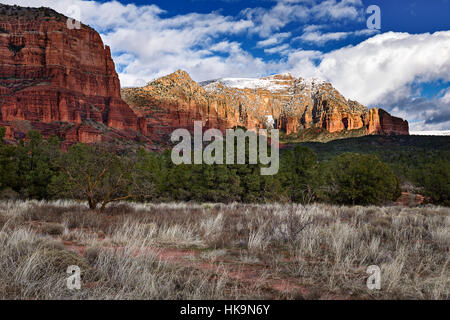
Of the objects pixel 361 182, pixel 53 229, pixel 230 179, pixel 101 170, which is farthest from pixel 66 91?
pixel 53 229

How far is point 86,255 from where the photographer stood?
14.6 ft

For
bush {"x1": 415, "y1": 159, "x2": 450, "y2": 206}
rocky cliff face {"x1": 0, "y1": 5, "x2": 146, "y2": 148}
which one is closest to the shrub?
bush {"x1": 415, "y1": 159, "x2": 450, "y2": 206}

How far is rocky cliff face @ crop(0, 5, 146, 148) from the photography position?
10031 cm

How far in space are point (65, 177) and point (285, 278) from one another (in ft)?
66.2

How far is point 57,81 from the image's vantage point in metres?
114

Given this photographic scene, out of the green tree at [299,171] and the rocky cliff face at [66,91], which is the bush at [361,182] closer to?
the green tree at [299,171]

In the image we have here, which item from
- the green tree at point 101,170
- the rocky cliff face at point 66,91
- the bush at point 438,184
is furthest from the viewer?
the rocky cliff face at point 66,91

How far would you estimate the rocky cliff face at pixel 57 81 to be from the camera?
100 meters

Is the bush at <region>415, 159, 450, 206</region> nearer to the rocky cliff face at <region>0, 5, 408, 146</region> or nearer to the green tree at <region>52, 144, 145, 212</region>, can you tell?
the green tree at <region>52, 144, 145, 212</region>

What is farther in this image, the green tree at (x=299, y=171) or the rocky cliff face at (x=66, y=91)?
the rocky cliff face at (x=66, y=91)

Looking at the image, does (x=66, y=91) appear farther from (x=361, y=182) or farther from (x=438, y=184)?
(x=438, y=184)

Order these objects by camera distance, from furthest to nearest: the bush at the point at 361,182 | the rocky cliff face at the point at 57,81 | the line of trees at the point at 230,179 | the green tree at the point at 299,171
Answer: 1. the rocky cliff face at the point at 57,81
2. the green tree at the point at 299,171
3. the bush at the point at 361,182
4. the line of trees at the point at 230,179

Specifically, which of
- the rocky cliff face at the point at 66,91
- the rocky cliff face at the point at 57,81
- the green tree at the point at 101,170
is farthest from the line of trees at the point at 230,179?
the rocky cliff face at the point at 57,81

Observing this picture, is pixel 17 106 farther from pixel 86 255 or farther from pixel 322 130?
pixel 322 130
